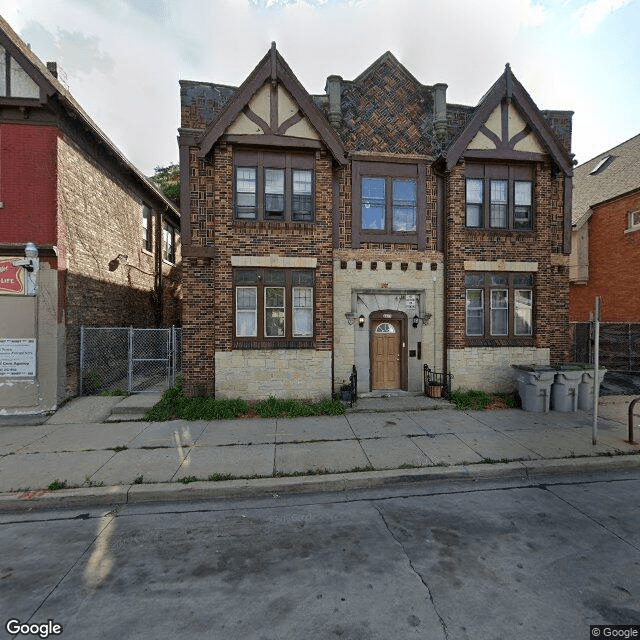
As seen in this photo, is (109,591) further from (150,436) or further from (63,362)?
(63,362)

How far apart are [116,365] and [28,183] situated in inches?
240

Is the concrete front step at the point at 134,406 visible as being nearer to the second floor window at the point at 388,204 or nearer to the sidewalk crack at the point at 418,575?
the sidewalk crack at the point at 418,575

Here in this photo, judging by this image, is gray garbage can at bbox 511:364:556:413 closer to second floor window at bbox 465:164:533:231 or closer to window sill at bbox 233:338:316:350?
second floor window at bbox 465:164:533:231

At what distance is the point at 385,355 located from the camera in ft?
35.1

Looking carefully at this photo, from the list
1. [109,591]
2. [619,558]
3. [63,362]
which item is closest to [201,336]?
[63,362]

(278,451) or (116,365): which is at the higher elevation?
(116,365)

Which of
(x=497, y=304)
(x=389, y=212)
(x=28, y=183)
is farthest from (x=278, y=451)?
(x=28, y=183)

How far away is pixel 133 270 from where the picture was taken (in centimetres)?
1394

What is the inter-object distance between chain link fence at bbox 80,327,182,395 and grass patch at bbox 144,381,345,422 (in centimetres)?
163

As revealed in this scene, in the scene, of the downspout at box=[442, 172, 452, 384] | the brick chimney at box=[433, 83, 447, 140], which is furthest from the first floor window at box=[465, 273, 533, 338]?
the brick chimney at box=[433, 83, 447, 140]

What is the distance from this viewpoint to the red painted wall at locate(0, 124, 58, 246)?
8945mm

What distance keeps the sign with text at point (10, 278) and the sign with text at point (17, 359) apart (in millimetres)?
1345

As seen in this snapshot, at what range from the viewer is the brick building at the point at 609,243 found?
1662cm

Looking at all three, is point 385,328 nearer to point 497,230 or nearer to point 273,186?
point 497,230
